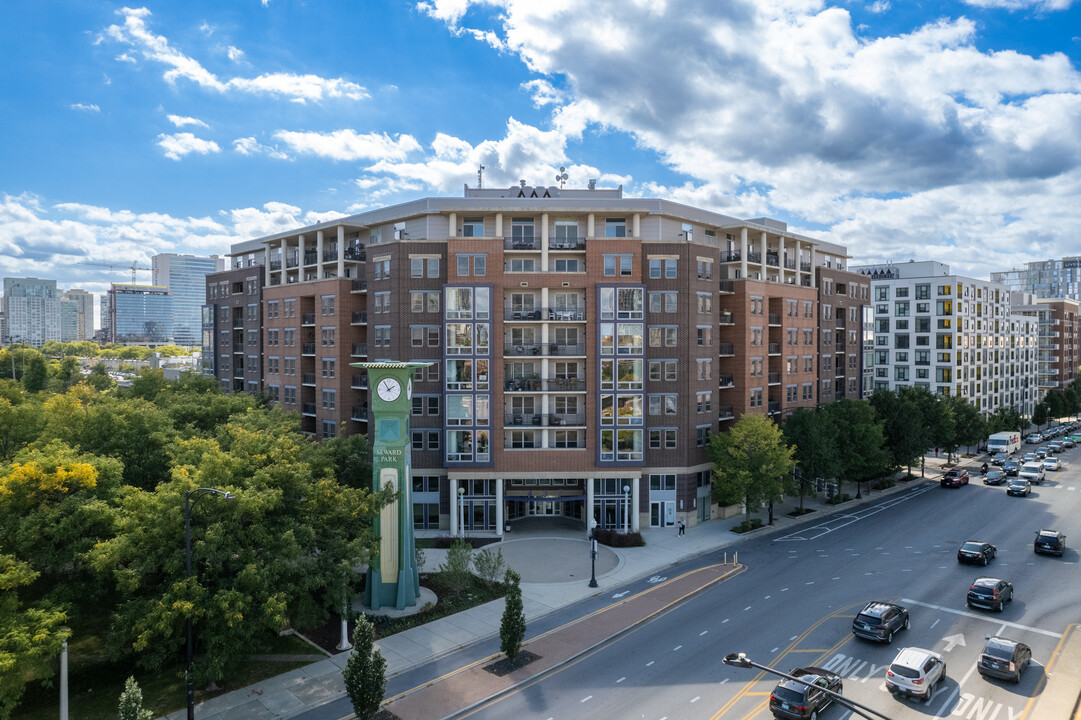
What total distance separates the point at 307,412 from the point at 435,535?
63.4ft

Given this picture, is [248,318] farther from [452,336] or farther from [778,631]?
[778,631]

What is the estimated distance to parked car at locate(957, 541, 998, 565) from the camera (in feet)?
135

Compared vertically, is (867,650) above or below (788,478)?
below

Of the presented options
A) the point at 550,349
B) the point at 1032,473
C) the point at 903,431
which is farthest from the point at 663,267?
the point at 1032,473

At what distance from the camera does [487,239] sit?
49250 millimetres

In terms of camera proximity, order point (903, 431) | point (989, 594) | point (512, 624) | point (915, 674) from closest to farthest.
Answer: point (915, 674) < point (512, 624) < point (989, 594) < point (903, 431)

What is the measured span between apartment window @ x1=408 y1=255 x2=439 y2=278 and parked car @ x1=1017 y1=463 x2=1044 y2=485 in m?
66.9

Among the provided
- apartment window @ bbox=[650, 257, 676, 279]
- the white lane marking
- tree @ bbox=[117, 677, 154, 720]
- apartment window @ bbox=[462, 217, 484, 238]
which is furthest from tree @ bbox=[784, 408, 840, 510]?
tree @ bbox=[117, 677, 154, 720]

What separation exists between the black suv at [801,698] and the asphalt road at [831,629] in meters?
1.00

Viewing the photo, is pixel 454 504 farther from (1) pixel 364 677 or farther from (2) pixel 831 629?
(2) pixel 831 629

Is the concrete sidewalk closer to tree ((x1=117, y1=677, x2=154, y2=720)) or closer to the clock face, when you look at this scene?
tree ((x1=117, y1=677, x2=154, y2=720))

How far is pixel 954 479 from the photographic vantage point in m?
66.6

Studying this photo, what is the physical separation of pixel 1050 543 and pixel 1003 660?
23075 mm

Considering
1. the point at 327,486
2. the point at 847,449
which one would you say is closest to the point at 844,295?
the point at 847,449
